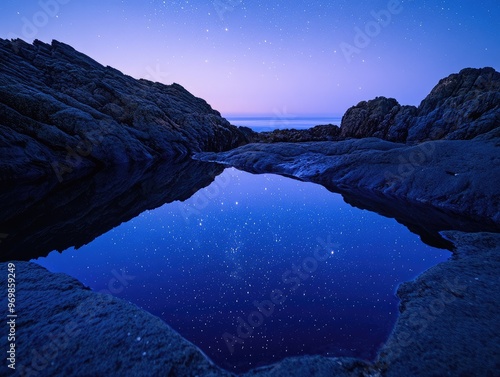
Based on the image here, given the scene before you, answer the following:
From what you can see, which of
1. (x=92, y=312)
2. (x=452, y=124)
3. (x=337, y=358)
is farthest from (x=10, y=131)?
(x=452, y=124)

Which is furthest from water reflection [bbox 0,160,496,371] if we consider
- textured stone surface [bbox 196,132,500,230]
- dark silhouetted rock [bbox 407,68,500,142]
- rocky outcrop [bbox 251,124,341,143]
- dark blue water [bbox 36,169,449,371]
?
rocky outcrop [bbox 251,124,341,143]

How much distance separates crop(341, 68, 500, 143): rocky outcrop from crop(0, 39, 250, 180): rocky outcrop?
3605 centimetres

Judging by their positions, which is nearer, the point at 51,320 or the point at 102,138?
the point at 51,320

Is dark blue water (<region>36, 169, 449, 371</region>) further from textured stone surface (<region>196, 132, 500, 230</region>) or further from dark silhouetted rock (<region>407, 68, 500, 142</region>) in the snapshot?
dark silhouetted rock (<region>407, 68, 500, 142</region>)

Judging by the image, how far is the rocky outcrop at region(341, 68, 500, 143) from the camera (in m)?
38.8

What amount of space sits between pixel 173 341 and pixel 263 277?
314cm

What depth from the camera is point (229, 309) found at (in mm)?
5715

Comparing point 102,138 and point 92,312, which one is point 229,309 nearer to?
point 92,312

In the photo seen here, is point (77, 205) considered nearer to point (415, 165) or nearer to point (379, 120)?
point (415, 165)

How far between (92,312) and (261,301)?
3298mm

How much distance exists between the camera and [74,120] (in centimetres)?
2603

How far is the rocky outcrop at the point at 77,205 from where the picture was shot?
31.0ft

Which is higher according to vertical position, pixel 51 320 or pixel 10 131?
→ pixel 10 131

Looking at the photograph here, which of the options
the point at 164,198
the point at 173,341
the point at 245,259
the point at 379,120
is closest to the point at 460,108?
the point at 379,120
